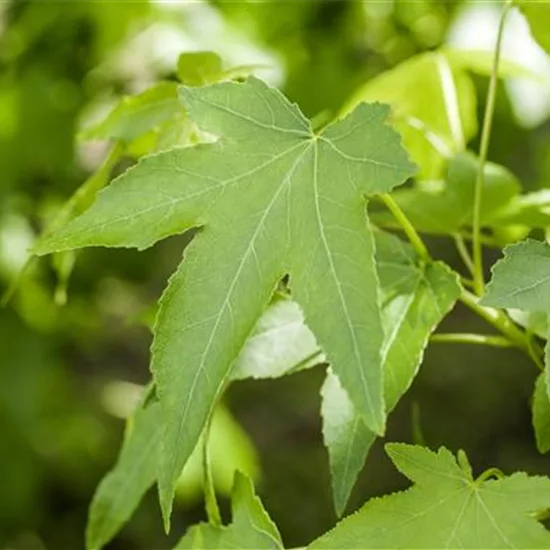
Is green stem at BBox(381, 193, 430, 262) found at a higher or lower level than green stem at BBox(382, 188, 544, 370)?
higher

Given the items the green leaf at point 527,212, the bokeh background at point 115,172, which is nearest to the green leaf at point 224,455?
the bokeh background at point 115,172

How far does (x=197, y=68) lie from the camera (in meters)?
1.19

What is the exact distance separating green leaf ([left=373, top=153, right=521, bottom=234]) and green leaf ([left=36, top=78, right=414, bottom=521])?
260 millimetres

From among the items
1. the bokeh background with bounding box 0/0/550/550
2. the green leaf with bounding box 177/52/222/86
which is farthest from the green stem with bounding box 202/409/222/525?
the bokeh background with bounding box 0/0/550/550

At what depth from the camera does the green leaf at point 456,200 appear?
120 cm

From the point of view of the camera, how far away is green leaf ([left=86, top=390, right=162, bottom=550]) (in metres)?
1.18

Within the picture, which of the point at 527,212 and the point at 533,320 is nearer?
the point at 533,320

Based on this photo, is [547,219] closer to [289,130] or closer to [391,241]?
[391,241]

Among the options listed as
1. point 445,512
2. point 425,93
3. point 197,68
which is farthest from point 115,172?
point 445,512

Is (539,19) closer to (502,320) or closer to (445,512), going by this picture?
(502,320)

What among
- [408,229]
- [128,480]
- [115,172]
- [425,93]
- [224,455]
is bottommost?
[224,455]

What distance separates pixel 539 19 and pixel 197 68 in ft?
0.98

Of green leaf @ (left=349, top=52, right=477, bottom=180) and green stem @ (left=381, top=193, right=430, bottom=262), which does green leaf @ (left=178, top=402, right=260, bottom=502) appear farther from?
green stem @ (left=381, top=193, right=430, bottom=262)

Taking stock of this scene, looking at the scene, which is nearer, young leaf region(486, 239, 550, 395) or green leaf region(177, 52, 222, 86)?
young leaf region(486, 239, 550, 395)
